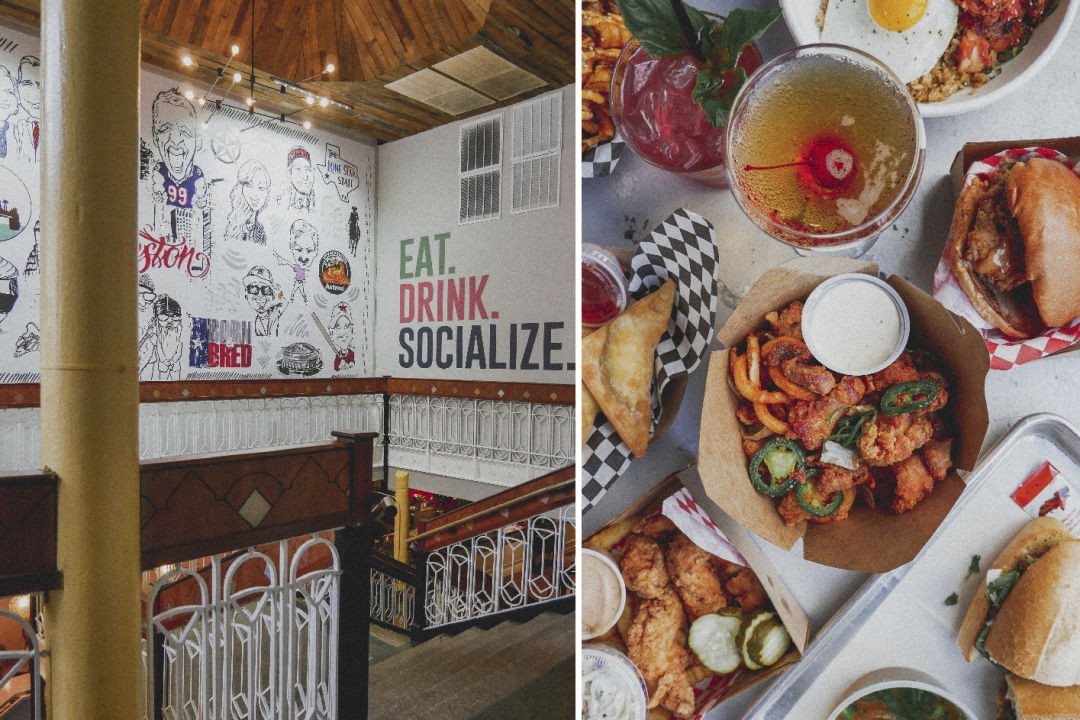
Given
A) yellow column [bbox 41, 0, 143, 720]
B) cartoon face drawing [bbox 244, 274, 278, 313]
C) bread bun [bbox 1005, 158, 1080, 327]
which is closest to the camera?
bread bun [bbox 1005, 158, 1080, 327]

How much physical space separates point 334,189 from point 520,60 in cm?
298

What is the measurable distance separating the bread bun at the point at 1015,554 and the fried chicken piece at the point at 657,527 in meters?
0.55

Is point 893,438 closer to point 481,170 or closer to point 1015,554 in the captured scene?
point 1015,554

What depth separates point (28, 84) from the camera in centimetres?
577

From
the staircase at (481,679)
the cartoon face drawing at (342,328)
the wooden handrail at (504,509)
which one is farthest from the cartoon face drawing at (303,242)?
the staircase at (481,679)

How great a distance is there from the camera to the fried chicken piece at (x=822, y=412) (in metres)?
1.24

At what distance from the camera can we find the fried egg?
122 cm

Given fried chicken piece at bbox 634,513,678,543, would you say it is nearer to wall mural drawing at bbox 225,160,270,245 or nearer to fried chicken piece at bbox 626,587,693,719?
fried chicken piece at bbox 626,587,693,719

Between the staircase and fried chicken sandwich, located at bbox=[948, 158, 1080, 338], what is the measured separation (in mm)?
3079

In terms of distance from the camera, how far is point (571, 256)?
22.5ft

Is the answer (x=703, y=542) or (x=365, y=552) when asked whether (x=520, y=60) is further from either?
(x=703, y=542)

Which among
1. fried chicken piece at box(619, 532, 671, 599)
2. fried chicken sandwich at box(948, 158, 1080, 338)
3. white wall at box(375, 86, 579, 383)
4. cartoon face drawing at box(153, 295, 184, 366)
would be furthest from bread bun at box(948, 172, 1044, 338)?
cartoon face drawing at box(153, 295, 184, 366)

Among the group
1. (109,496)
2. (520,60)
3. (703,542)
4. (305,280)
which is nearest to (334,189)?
(305,280)

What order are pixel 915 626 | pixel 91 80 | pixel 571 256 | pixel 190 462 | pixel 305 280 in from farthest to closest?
pixel 305 280 < pixel 571 256 < pixel 190 462 < pixel 91 80 < pixel 915 626
